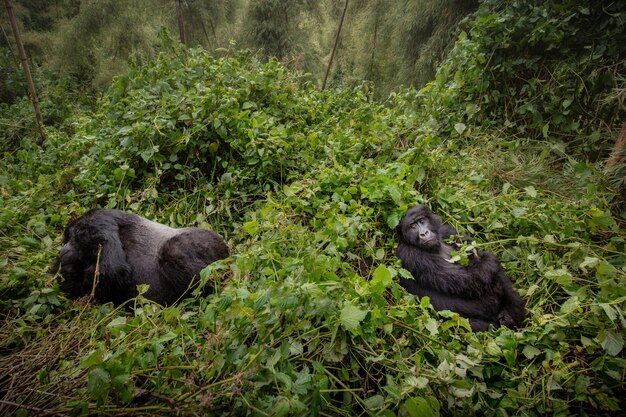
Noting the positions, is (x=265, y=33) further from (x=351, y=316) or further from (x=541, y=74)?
(x=351, y=316)

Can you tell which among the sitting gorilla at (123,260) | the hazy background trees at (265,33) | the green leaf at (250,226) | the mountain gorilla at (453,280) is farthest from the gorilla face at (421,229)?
the hazy background trees at (265,33)

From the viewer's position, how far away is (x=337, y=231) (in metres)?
2.04

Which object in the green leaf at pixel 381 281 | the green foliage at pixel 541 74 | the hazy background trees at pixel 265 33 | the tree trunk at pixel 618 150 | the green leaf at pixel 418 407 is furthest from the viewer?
the hazy background trees at pixel 265 33

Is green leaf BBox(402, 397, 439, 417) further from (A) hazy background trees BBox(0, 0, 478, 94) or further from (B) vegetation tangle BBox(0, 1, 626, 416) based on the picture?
(A) hazy background trees BBox(0, 0, 478, 94)

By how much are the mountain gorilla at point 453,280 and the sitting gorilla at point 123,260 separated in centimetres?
132

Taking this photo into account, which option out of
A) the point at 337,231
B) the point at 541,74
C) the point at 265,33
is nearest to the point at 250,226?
the point at 337,231

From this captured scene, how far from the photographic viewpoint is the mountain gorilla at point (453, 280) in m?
2.10

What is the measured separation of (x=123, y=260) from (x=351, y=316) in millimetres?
1720

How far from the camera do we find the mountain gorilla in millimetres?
2096

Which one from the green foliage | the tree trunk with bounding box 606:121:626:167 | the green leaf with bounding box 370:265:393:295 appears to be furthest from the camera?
the green foliage

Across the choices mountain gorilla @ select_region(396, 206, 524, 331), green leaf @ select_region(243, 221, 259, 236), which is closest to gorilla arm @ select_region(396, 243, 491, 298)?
mountain gorilla @ select_region(396, 206, 524, 331)

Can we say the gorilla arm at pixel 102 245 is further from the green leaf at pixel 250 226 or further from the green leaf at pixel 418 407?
the green leaf at pixel 418 407

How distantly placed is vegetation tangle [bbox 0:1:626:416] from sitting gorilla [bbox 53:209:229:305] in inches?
5.3

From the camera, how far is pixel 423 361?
1.48m
